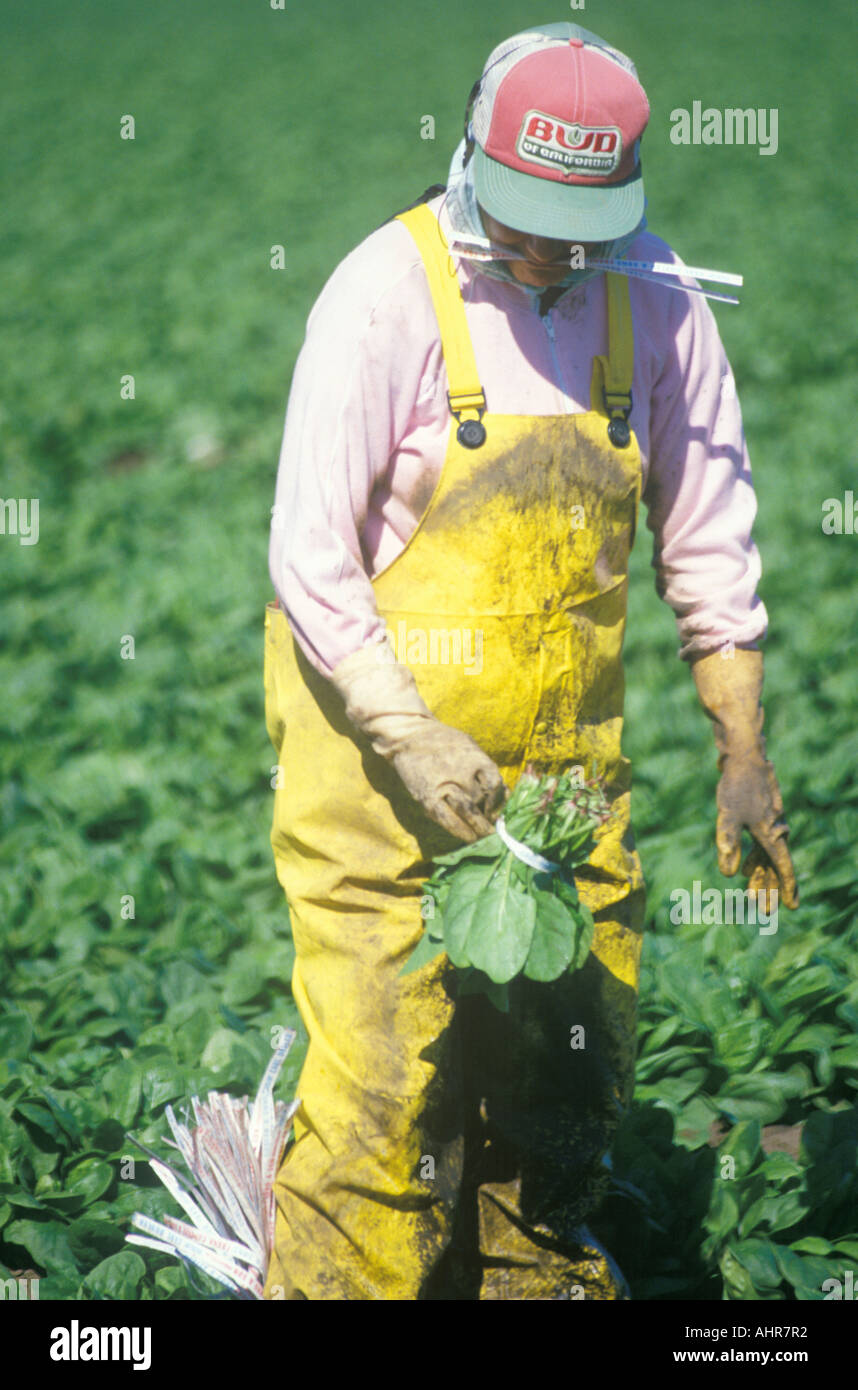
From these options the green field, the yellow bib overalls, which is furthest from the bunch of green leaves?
the green field

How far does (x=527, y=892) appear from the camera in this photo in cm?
237

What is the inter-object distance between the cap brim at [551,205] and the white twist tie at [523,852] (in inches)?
35.4

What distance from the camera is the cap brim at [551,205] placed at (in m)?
2.32

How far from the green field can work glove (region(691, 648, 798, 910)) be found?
2.86 ft

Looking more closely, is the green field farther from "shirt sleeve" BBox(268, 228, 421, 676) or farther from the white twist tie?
"shirt sleeve" BBox(268, 228, 421, 676)

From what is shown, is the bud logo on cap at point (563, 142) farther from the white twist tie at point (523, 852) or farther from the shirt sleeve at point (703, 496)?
the white twist tie at point (523, 852)

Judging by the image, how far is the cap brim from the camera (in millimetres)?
2318

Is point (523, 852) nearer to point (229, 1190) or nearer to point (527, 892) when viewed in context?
point (527, 892)

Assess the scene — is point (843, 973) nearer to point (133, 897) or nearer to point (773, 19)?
point (133, 897)

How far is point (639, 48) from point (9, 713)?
19266 mm

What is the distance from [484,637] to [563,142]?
768mm

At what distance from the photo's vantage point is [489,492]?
245cm

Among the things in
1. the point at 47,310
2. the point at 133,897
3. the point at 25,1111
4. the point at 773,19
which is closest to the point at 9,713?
the point at 133,897
